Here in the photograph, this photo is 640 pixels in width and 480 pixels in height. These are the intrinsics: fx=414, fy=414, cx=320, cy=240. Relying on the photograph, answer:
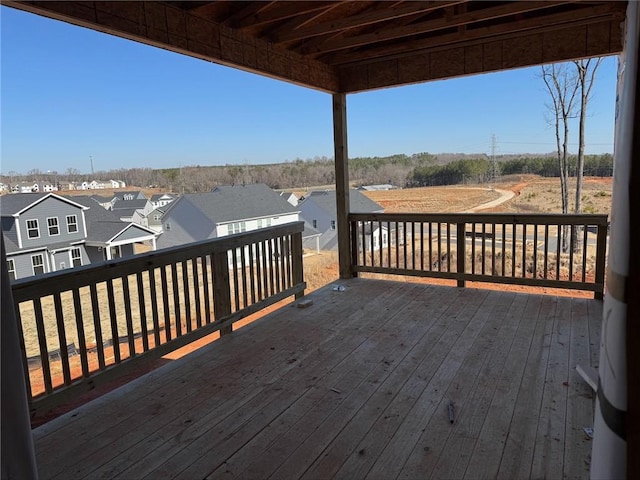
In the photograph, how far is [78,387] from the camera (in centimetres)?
245

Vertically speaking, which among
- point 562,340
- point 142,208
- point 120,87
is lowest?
point 562,340

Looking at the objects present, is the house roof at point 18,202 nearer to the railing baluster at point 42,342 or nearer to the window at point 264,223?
the railing baluster at point 42,342

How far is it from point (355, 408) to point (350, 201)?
3.52 metres

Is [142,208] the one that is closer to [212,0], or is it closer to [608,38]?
[212,0]

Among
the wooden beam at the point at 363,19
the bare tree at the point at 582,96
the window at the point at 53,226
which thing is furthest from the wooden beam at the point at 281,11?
the bare tree at the point at 582,96

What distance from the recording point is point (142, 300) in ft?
9.60

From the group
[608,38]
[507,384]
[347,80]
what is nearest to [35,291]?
[507,384]

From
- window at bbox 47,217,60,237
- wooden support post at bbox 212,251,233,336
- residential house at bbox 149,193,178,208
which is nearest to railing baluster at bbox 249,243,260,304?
wooden support post at bbox 212,251,233,336

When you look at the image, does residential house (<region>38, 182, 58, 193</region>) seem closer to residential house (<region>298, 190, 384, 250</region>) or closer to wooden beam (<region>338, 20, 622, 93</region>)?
residential house (<region>298, 190, 384, 250</region>)

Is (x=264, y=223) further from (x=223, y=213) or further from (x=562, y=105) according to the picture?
(x=562, y=105)

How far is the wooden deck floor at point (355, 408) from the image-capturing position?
1935 mm

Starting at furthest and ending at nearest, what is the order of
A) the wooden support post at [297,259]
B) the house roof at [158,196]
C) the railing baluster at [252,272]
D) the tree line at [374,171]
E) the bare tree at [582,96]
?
the bare tree at [582,96] < the tree line at [374,171] < the wooden support post at [297,259] < the house roof at [158,196] < the railing baluster at [252,272]

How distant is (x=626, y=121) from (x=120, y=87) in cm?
1138

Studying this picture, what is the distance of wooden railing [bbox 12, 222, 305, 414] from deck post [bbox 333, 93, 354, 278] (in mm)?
→ 995
